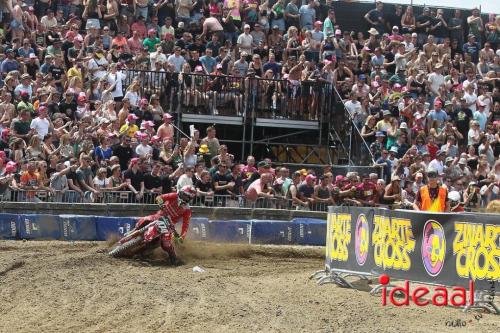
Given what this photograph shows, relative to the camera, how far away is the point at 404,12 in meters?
32.7

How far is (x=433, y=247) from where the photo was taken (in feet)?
46.7

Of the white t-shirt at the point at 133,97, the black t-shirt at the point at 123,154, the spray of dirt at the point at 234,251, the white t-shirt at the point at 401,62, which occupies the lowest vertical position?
the spray of dirt at the point at 234,251

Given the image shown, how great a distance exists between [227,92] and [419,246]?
14.0 metres

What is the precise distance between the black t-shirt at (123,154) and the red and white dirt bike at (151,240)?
5338mm

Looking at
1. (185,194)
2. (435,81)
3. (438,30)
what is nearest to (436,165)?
(435,81)

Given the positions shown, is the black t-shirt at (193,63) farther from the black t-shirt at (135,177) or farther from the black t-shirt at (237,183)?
the black t-shirt at (135,177)

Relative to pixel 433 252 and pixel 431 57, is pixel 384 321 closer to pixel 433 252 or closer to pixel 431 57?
pixel 433 252

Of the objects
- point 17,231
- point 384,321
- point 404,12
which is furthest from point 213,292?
point 404,12

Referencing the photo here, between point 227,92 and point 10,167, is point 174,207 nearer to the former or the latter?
point 10,167

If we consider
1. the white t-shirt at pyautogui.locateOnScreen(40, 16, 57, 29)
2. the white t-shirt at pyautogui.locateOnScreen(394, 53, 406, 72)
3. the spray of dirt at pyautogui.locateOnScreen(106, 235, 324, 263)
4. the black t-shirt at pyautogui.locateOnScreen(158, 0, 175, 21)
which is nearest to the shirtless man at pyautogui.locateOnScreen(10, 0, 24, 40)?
the white t-shirt at pyautogui.locateOnScreen(40, 16, 57, 29)

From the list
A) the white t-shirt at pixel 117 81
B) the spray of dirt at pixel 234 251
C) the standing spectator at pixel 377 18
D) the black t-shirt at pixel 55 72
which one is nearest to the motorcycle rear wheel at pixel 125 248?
the spray of dirt at pixel 234 251

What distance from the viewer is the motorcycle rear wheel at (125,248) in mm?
18016

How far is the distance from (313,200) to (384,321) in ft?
35.6

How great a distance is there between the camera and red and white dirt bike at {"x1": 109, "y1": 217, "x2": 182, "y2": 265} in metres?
18.0
